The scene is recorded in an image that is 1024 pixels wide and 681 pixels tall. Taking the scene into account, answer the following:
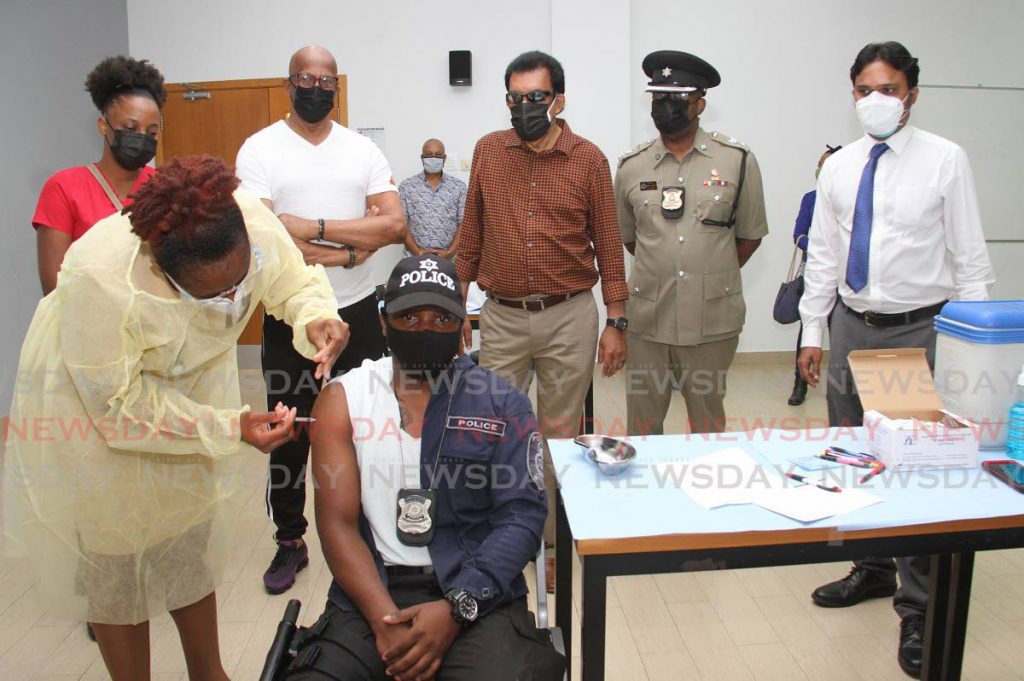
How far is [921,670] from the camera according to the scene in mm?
2123

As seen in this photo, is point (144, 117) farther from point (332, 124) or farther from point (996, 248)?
point (996, 248)

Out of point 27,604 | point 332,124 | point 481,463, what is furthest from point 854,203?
point 27,604

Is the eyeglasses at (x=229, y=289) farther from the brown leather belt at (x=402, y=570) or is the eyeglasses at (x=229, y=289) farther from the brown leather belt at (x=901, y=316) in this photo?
the brown leather belt at (x=901, y=316)

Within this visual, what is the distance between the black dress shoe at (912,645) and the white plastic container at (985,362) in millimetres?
655

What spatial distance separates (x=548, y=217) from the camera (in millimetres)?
2787

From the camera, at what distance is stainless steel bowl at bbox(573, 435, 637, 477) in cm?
184

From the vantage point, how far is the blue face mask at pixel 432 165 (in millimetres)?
5770

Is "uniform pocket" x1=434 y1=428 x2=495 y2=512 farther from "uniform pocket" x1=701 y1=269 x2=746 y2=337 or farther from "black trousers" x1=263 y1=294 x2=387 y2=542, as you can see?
"uniform pocket" x1=701 y1=269 x2=746 y2=337

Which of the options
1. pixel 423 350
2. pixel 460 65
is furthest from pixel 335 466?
pixel 460 65

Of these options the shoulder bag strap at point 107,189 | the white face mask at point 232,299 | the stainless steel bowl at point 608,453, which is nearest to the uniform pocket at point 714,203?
the stainless steel bowl at point 608,453

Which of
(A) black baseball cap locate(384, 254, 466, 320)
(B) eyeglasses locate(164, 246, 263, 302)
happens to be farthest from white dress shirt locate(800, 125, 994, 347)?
(B) eyeglasses locate(164, 246, 263, 302)

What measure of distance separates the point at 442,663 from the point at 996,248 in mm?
6146

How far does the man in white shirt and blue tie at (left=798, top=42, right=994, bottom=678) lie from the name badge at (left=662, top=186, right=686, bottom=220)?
56 centimetres

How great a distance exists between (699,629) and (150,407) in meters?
1.83
